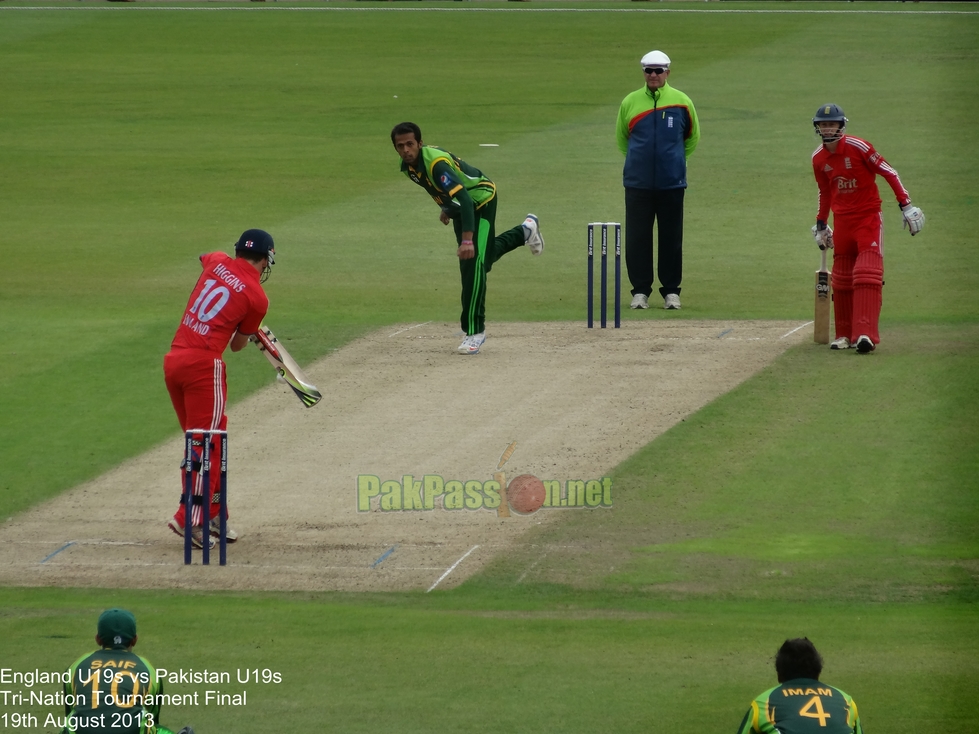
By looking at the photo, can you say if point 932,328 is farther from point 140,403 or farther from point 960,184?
point 960,184

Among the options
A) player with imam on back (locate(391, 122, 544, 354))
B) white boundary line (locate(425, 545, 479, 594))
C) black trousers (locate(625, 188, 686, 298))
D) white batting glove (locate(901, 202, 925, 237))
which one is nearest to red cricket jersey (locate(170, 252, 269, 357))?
white boundary line (locate(425, 545, 479, 594))

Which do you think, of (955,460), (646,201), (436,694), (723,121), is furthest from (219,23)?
(436,694)

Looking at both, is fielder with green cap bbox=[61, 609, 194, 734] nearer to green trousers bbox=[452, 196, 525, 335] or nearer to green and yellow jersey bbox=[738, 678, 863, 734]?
green and yellow jersey bbox=[738, 678, 863, 734]

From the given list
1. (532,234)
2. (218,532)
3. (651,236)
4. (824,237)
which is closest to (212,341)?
(218,532)

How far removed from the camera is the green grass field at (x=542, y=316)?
27.6 feet

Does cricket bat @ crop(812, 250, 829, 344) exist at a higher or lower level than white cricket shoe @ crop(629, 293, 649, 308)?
lower

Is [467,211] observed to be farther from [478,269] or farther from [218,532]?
[218,532]

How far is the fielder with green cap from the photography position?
662 centimetres

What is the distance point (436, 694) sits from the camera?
8008 millimetres

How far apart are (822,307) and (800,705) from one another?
28.1 feet

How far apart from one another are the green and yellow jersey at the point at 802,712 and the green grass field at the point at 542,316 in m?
1.19

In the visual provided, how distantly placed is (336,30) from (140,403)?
94.5 ft

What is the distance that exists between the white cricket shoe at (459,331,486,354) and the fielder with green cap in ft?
26.1

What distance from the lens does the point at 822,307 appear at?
14664 mm
